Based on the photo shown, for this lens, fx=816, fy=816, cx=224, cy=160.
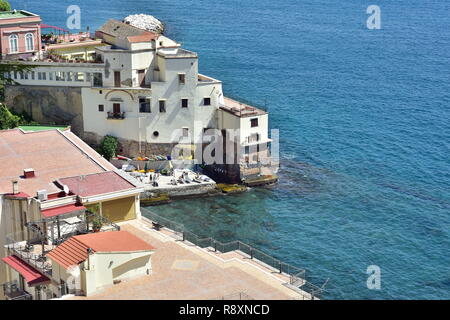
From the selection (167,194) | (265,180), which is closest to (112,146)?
(167,194)

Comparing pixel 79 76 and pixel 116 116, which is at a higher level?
pixel 79 76

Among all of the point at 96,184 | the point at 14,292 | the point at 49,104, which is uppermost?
the point at 96,184

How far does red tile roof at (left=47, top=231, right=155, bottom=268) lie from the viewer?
133 ft

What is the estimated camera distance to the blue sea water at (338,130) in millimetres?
62719

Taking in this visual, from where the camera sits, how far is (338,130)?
307 feet

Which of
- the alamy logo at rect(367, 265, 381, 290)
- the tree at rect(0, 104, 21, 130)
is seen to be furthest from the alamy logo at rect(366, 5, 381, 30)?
the alamy logo at rect(367, 265, 381, 290)

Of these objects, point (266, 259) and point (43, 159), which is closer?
point (43, 159)

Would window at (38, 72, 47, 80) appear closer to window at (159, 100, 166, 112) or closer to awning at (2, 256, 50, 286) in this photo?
window at (159, 100, 166, 112)

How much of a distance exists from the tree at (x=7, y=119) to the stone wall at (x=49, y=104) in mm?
1636

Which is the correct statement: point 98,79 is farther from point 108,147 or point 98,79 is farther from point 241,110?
point 241,110

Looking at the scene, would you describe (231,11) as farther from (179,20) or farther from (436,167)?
(436,167)

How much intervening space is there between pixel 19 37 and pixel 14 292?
41855mm

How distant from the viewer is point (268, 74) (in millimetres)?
115188

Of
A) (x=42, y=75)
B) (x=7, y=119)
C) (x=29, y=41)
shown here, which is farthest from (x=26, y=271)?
(x=29, y=41)
